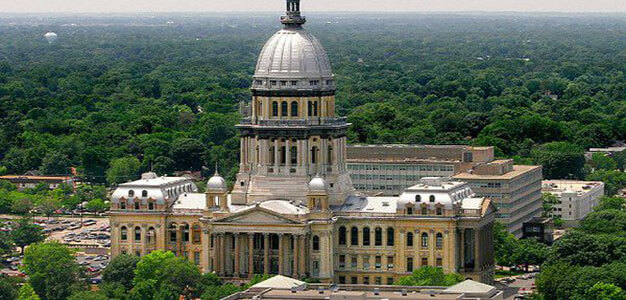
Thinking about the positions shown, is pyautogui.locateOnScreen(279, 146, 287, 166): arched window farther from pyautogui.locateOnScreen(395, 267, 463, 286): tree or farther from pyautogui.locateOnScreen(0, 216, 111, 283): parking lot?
pyautogui.locateOnScreen(0, 216, 111, 283): parking lot

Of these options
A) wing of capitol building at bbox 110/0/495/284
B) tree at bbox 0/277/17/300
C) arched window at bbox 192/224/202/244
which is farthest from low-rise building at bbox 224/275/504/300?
arched window at bbox 192/224/202/244

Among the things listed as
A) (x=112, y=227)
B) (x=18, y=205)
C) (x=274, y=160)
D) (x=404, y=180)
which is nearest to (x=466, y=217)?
(x=274, y=160)

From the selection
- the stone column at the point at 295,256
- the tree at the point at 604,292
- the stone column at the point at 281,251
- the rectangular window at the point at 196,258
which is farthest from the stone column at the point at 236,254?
the tree at the point at 604,292

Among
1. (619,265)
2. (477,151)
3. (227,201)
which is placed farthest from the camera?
(477,151)

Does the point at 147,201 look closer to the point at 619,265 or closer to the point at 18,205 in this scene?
the point at 619,265

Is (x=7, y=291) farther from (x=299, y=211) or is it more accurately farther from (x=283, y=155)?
(x=283, y=155)

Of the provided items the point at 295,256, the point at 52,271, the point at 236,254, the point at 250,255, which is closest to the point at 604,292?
the point at 295,256
